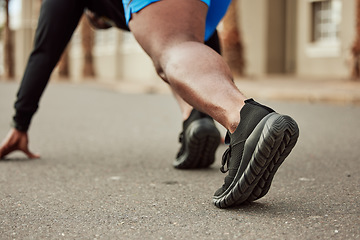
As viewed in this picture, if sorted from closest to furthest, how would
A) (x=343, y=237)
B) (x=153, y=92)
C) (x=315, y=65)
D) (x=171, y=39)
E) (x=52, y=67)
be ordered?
(x=343, y=237) → (x=171, y=39) → (x=52, y=67) → (x=153, y=92) → (x=315, y=65)

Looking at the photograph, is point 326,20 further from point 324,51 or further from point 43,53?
point 43,53

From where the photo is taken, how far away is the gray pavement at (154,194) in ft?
6.03

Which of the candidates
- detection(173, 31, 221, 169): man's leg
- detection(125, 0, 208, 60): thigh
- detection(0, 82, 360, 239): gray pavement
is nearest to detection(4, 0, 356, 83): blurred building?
detection(0, 82, 360, 239): gray pavement

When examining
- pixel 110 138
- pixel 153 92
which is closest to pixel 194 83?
pixel 110 138

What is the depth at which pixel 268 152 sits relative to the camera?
1.81 meters

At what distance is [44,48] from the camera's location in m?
3.17

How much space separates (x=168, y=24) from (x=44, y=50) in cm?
117

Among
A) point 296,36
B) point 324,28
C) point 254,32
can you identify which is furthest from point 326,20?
point 254,32

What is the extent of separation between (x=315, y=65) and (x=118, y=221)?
1425cm

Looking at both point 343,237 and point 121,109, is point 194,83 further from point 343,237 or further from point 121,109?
point 121,109

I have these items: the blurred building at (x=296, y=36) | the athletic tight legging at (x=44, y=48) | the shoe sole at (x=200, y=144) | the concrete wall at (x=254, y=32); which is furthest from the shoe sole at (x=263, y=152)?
the concrete wall at (x=254, y=32)

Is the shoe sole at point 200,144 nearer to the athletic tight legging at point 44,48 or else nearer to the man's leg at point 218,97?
the man's leg at point 218,97

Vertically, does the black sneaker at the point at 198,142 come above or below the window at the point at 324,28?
above

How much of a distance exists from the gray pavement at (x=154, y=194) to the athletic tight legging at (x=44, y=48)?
321 mm
